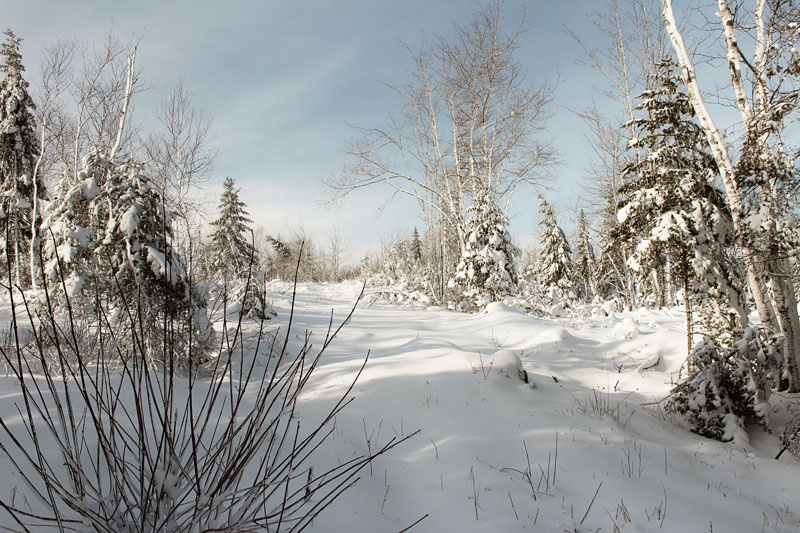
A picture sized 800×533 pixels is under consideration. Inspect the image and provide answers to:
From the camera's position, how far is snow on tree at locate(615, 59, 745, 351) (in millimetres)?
5094

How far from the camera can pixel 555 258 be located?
23562 mm

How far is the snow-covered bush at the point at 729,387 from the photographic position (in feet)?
12.8

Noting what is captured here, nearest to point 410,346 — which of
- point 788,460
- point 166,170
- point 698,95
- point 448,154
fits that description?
point 788,460

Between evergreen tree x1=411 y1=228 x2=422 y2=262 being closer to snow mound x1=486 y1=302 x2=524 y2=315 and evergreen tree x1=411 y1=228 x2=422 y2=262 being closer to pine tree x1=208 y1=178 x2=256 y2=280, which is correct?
pine tree x1=208 y1=178 x2=256 y2=280

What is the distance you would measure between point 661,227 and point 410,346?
3.87 metres

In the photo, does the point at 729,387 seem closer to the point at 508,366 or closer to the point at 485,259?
the point at 508,366

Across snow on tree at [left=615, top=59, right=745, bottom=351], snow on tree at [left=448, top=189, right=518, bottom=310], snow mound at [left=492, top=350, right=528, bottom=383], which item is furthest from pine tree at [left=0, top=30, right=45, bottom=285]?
snow on tree at [left=615, top=59, right=745, bottom=351]

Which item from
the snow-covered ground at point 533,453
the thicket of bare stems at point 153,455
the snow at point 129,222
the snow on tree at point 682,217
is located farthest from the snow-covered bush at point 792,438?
the snow at point 129,222

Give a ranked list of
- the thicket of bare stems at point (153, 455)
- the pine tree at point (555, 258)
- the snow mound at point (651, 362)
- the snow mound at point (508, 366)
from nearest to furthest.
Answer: the thicket of bare stems at point (153, 455), the snow mound at point (508, 366), the snow mound at point (651, 362), the pine tree at point (555, 258)

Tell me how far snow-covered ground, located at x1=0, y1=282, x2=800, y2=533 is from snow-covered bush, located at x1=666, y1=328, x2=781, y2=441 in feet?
0.64

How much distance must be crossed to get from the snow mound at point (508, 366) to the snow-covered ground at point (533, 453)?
0.6 inches

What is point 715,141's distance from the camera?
5035 mm

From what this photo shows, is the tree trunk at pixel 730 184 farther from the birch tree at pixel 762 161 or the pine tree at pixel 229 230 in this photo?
the pine tree at pixel 229 230

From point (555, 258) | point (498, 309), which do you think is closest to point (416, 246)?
point (555, 258)
